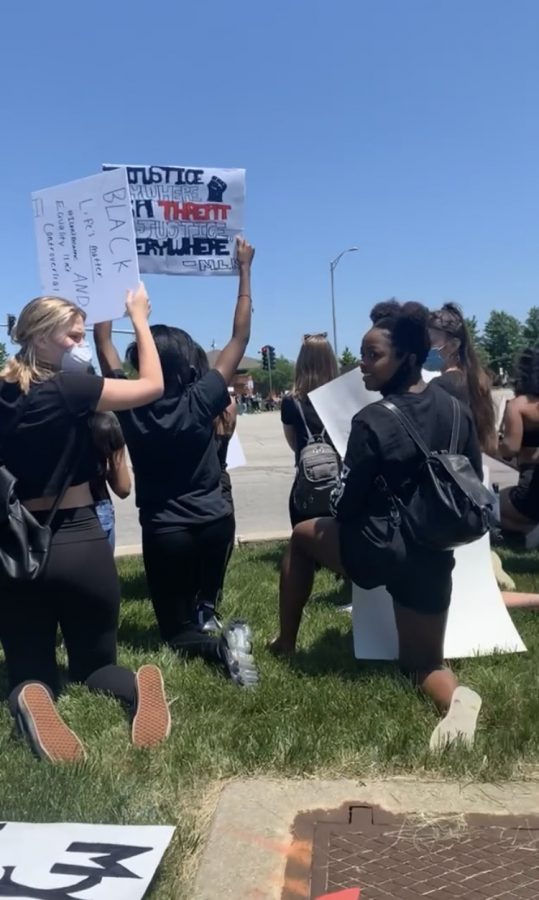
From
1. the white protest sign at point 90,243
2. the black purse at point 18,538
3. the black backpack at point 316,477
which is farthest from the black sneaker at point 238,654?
the white protest sign at point 90,243

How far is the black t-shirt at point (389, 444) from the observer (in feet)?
12.1

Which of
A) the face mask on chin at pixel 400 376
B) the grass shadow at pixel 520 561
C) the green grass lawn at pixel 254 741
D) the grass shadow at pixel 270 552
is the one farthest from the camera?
the grass shadow at pixel 270 552

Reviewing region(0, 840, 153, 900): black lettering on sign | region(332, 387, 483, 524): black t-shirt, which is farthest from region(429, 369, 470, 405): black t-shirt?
region(0, 840, 153, 900): black lettering on sign

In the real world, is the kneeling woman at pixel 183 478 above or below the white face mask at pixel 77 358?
below

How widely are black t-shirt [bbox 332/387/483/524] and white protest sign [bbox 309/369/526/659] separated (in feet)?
2.26

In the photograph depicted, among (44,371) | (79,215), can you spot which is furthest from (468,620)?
(79,215)

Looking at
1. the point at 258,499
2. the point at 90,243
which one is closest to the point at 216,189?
the point at 90,243

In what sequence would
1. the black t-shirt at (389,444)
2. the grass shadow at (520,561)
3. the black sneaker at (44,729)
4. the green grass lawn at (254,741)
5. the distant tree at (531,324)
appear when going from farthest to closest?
the distant tree at (531,324) < the grass shadow at (520,561) < the black t-shirt at (389,444) < the black sneaker at (44,729) < the green grass lawn at (254,741)

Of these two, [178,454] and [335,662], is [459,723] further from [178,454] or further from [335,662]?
[178,454]

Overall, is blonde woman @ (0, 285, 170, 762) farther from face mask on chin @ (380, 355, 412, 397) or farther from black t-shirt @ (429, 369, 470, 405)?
black t-shirt @ (429, 369, 470, 405)

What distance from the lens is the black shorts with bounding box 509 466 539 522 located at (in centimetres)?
634

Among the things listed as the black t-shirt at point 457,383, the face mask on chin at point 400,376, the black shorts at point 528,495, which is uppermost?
the face mask on chin at point 400,376

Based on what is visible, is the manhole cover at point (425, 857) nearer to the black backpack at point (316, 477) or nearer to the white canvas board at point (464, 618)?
the white canvas board at point (464, 618)

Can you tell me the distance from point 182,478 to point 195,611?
81 cm
